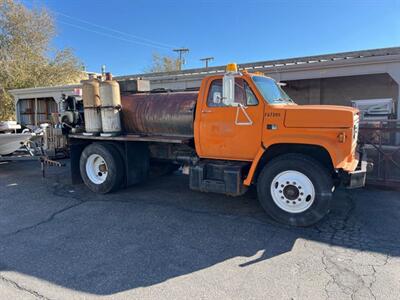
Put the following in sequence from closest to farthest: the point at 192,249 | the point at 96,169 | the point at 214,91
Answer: the point at 192,249, the point at 214,91, the point at 96,169

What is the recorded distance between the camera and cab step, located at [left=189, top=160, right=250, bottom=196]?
16.2ft

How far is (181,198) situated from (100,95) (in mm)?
2699

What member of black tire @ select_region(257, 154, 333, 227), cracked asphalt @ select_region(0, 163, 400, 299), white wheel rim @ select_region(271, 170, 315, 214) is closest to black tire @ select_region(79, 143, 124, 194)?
cracked asphalt @ select_region(0, 163, 400, 299)

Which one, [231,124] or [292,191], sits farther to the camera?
[231,124]

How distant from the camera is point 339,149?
4.22 meters

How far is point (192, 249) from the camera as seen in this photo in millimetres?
3906

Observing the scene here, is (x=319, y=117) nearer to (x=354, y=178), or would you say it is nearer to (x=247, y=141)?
(x=354, y=178)

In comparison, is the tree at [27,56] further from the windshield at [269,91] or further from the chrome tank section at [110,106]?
Result: the windshield at [269,91]

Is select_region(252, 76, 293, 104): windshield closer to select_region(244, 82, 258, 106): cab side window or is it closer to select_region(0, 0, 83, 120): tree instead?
Answer: select_region(244, 82, 258, 106): cab side window

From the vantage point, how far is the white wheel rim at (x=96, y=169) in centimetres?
661

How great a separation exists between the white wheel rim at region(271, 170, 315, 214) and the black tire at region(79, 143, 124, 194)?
3.31m

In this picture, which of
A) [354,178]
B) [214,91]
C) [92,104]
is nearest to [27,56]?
[92,104]

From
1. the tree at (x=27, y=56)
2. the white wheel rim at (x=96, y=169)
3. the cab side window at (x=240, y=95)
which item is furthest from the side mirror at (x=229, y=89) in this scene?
the tree at (x=27, y=56)

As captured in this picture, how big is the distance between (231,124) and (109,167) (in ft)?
9.43
